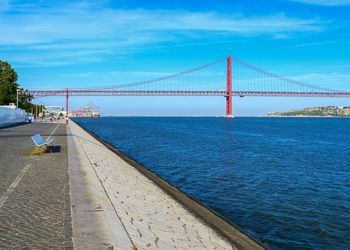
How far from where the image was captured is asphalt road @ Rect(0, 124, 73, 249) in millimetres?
4312

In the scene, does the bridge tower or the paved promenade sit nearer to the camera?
the paved promenade

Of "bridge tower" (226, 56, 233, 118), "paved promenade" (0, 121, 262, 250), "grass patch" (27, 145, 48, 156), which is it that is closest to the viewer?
"paved promenade" (0, 121, 262, 250)

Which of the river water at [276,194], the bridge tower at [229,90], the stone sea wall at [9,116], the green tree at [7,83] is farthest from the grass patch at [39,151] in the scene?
the bridge tower at [229,90]

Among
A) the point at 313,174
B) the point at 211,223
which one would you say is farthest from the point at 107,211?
the point at 313,174

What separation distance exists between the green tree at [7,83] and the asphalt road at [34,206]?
151 feet

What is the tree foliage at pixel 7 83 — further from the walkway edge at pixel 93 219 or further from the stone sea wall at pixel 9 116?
the walkway edge at pixel 93 219

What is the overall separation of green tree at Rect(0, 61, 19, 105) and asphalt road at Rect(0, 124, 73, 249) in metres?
46.1

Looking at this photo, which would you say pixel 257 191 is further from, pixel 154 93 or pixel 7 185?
pixel 154 93

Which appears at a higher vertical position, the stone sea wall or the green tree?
the green tree

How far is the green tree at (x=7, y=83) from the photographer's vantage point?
52781 millimetres

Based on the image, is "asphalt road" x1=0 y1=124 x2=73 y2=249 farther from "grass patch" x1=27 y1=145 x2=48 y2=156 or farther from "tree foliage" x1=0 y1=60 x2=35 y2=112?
"tree foliage" x1=0 y1=60 x2=35 y2=112

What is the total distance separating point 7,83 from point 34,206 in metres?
51.7

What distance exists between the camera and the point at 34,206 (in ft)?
18.9

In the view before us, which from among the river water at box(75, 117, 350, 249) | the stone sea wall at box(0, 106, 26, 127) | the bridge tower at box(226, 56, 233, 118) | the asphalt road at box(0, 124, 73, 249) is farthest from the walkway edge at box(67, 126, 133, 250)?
the bridge tower at box(226, 56, 233, 118)
